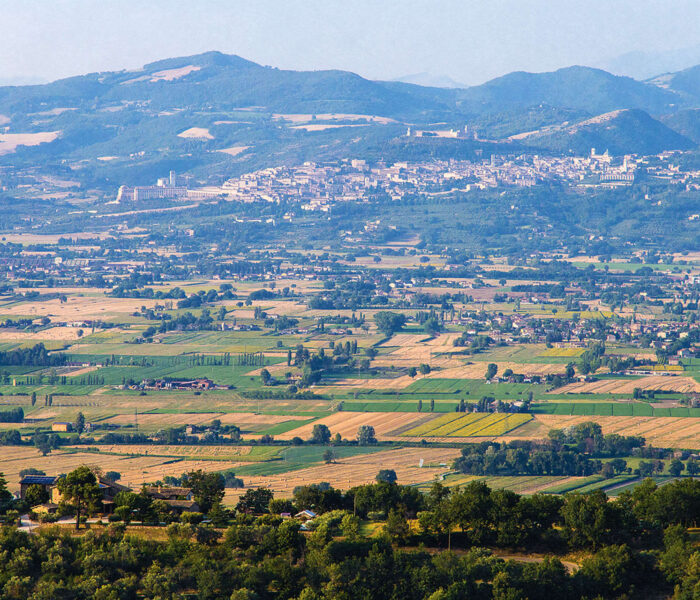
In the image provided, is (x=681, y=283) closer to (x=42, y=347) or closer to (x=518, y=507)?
(x=42, y=347)

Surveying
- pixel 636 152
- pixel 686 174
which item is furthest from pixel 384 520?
pixel 636 152

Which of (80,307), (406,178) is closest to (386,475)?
(80,307)

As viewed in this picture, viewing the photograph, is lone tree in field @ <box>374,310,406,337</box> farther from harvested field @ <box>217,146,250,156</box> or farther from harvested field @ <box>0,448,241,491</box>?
harvested field @ <box>217,146,250,156</box>

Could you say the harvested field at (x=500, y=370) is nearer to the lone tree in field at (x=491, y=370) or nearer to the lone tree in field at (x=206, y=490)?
the lone tree in field at (x=491, y=370)

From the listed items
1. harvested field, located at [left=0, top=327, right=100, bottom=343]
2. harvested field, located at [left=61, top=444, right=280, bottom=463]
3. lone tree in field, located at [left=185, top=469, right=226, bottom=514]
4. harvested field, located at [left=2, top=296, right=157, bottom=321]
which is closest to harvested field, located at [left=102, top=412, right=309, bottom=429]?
harvested field, located at [left=61, top=444, right=280, bottom=463]

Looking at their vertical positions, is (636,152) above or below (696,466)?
above


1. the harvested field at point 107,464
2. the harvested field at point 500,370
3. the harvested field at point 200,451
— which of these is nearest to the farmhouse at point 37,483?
the harvested field at point 107,464

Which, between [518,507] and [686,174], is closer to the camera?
[518,507]
